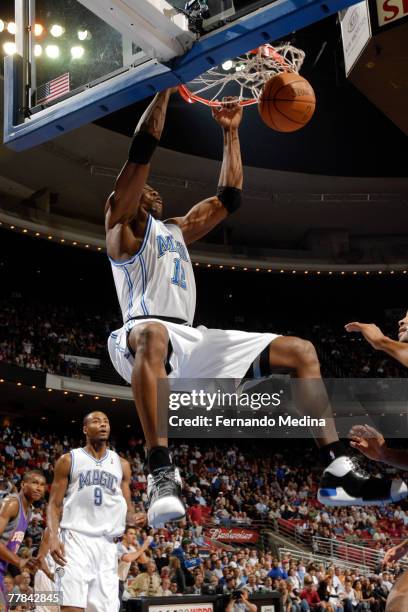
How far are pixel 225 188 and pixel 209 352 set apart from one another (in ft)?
4.11

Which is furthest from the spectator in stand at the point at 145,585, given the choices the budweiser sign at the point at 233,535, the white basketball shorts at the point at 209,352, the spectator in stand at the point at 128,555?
the white basketball shorts at the point at 209,352

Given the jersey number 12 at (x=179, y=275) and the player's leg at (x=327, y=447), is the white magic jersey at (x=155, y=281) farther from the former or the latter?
the player's leg at (x=327, y=447)

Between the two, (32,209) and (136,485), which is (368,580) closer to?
(136,485)

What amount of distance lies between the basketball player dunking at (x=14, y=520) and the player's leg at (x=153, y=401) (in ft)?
8.44

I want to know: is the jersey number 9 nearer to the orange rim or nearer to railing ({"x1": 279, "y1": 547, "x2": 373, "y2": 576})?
the orange rim

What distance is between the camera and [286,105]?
4.64 metres

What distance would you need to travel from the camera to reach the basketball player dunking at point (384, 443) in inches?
168

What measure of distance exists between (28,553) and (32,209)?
498 inches

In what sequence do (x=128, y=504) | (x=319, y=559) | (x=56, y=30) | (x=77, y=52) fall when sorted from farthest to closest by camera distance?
(x=319, y=559)
(x=128, y=504)
(x=56, y=30)
(x=77, y=52)

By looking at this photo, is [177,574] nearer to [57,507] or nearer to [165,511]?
[57,507]

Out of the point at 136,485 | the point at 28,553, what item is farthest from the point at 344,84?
the point at 28,553

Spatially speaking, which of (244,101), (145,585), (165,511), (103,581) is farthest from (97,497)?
(145,585)

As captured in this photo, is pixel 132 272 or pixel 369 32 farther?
pixel 369 32

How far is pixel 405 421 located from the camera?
21484 mm
